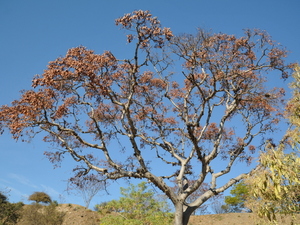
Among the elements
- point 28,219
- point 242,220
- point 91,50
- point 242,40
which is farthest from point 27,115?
point 242,220

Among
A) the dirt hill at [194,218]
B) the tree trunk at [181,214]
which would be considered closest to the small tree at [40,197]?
the dirt hill at [194,218]

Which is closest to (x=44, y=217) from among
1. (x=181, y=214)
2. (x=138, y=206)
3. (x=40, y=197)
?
(x=138, y=206)

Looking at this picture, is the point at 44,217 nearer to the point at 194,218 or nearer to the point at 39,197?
the point at 194,218

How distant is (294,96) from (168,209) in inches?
462

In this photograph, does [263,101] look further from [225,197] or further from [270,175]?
[225,197]

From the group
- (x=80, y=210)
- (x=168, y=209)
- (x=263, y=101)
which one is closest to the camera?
(x=263, y=101)

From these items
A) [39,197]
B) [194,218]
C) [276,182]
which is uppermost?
[39,197]

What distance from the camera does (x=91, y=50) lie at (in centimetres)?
1006

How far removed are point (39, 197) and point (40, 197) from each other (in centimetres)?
10

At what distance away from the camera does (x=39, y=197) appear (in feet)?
107

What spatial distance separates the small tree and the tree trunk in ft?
82.3

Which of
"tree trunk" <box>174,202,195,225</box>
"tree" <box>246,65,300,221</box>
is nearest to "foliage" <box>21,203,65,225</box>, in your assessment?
"tree trunk" <box>174,202,195,225</box>

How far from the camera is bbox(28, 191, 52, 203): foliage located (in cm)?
3247

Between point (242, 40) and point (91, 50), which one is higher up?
point (242, 40)
